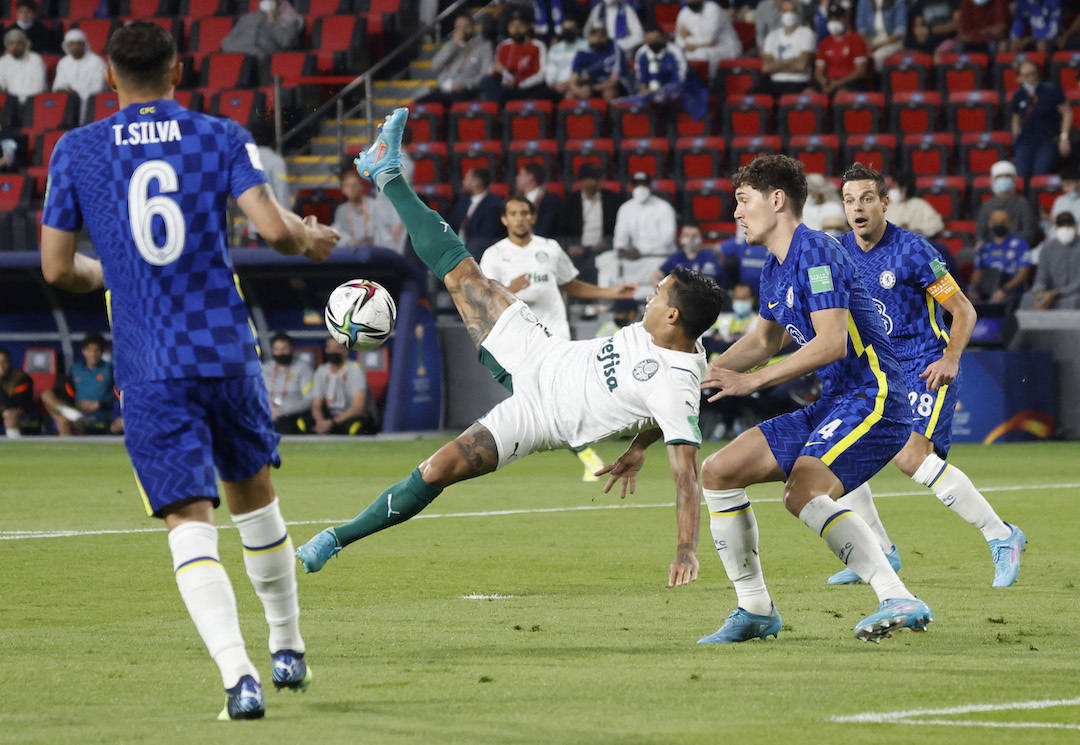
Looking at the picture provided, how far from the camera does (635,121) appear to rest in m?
23.3

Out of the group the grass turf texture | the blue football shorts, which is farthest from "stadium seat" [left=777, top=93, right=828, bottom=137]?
the blue football shorts

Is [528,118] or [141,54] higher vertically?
[141,54]

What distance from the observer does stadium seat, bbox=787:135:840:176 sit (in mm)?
21797

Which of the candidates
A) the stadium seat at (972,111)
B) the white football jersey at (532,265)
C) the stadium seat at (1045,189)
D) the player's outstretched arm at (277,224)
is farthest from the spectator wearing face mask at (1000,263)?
the player's outstretched arm at (277,224)

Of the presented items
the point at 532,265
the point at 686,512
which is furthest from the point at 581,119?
the point at 686,512

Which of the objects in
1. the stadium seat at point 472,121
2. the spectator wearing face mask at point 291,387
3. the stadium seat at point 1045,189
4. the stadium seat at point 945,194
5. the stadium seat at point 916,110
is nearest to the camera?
the spectator wearing face mask at point 291,387

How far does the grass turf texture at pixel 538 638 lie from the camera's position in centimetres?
513

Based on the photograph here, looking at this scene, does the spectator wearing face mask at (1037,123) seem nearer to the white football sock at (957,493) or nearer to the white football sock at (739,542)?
the white football sock at (957,493)

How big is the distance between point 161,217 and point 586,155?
59.3 ft

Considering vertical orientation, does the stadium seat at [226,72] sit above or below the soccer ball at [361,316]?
above

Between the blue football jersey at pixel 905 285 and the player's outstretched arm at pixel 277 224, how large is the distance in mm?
4337

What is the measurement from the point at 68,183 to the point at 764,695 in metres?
2.61

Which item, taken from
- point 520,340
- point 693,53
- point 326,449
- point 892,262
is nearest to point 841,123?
point 693,53

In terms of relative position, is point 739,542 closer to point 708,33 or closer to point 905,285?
point 905,285
